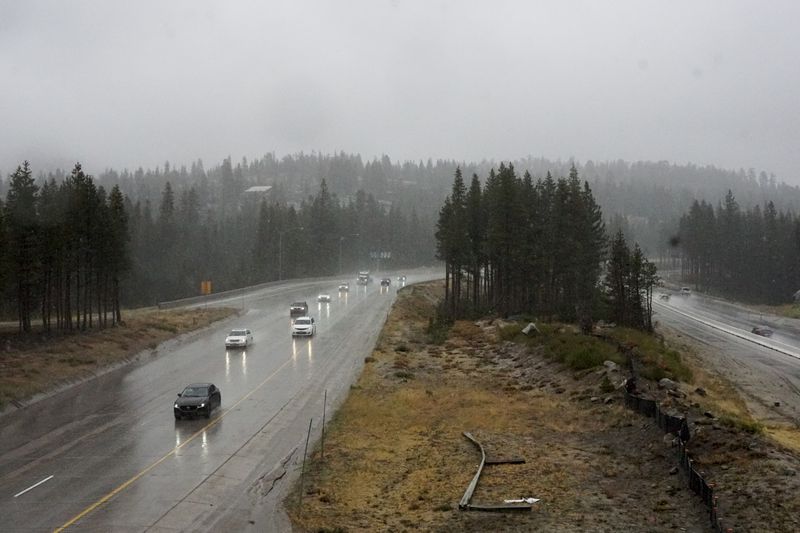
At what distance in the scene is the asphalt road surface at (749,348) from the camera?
1647 inches

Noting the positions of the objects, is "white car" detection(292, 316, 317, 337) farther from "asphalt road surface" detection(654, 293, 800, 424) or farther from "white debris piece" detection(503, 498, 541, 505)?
"white debris piece" detection(503, 498, 541, 505)

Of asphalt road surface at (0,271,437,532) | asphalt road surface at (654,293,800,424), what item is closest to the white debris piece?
asphalt road surface at (0,271,437,532)

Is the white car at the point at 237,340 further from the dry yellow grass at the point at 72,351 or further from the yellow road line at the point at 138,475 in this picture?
the yellow road line at the point at 138,475

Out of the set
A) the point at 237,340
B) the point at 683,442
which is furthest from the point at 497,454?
the point at 237,340

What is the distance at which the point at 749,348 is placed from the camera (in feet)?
216

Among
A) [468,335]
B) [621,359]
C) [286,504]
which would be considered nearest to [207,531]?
[286,504]

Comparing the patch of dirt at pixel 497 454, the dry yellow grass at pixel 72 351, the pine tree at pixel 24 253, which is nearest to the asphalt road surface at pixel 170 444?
the dry yellow grass at pixel 72 351

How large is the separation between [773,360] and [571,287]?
2467cm

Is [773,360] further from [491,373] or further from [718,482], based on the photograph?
[718,482]

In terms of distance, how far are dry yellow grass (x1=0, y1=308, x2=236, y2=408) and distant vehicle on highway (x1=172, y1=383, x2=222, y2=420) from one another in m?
8.87

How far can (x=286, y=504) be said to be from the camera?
19.7 metres

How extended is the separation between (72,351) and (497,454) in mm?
33290

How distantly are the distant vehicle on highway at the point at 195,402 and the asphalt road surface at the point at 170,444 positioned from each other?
0.40 meters

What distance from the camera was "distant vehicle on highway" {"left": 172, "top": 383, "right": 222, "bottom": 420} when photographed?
30.1 meters
